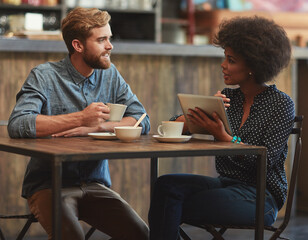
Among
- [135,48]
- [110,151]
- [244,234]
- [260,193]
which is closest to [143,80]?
[135,48]

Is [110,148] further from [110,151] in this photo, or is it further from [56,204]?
[56,204]

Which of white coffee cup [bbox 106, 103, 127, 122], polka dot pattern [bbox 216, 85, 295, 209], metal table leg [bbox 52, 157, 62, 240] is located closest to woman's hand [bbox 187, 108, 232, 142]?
polka dot pattern [bbox 216, 85, 295, 209]

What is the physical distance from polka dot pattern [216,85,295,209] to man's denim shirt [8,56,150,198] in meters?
0.41

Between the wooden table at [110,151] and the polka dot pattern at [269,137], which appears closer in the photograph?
the wooden table at [110,151]

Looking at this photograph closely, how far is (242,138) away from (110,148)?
1.97 feet

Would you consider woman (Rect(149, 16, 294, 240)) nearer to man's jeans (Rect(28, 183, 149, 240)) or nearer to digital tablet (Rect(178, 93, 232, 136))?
digital tablet (Rect(178, 93, 232, 136))

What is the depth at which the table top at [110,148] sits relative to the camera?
171cm

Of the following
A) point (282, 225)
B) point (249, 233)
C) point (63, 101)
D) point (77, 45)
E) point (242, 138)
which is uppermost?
point (77, 45)

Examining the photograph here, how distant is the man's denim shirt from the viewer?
2.19 metres

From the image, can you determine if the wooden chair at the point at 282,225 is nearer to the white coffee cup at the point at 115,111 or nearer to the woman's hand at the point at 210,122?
the woman's hand at the point at 210,122

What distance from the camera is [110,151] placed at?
5.68ft

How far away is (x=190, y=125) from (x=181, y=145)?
0.23 m

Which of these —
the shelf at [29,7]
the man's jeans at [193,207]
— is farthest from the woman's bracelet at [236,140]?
→ the shelf at [29,7]

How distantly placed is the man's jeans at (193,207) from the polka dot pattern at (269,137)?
0.28 ft
